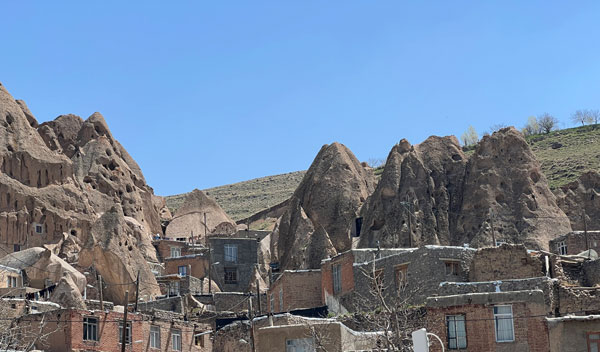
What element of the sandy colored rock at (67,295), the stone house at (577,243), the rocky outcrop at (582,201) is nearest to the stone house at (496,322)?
the stone house at (577,243)

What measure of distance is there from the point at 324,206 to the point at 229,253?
1225cm

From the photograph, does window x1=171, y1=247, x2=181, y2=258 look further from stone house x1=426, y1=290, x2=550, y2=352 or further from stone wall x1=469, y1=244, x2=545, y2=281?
stone house x1=426, y1=290, x2=550, y2=352

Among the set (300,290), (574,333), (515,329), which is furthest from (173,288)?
(574,333)

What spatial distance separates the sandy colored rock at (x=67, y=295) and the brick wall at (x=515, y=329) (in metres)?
26.5

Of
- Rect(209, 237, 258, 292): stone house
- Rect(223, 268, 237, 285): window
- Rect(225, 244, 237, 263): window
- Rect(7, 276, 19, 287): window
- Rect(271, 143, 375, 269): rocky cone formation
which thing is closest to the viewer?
Rect(7, 276, 19, 287): window

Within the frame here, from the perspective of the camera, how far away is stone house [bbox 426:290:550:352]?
4453 centimetres

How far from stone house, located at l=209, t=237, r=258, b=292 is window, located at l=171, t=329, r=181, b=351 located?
19.8 meters

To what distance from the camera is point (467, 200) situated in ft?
273

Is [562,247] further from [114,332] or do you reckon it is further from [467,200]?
[114,332]

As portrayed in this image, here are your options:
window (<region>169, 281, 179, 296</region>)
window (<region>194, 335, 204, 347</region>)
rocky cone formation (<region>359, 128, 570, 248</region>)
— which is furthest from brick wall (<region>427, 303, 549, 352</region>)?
window (<region>169, 281, 179, 296</region>)

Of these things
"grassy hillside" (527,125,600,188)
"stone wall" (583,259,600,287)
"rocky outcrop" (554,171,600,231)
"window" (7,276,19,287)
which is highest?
"grassy hillside" (527,125,600,188)

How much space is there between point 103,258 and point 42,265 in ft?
14.4

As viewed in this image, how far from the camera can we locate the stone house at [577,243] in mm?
68062

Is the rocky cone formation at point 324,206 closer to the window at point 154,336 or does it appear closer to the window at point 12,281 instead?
the window at point 12,281
